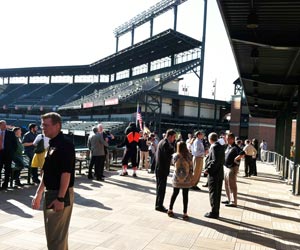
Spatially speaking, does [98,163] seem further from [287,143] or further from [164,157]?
[287,143]

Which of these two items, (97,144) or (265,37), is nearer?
(265,37)

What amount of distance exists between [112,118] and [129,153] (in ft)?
108

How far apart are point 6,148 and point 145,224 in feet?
14.5

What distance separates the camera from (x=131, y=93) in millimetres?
40344

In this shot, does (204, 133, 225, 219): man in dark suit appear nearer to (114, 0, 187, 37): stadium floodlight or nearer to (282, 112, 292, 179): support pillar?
(282, 112, 292, 179): support pillar

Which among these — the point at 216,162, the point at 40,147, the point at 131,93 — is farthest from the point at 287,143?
the point at 131,93

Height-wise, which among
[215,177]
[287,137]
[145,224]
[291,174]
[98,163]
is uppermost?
[287,137]

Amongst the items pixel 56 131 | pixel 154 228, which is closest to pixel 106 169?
pixel 154 228

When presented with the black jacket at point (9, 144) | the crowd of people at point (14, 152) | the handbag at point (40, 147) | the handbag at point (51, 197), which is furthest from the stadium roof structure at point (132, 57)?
the handbag at point (51, 197)

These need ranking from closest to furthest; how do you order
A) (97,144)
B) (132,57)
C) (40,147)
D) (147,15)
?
(40,147), (97,144), (132,57), (147,15)

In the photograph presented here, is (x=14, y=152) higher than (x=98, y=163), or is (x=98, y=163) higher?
(x=14, y=152)

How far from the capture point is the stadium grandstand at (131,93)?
42.1 meters

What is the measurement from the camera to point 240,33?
324 inches

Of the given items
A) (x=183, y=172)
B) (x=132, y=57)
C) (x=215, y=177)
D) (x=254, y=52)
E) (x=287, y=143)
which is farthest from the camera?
(x=132, y=57)
